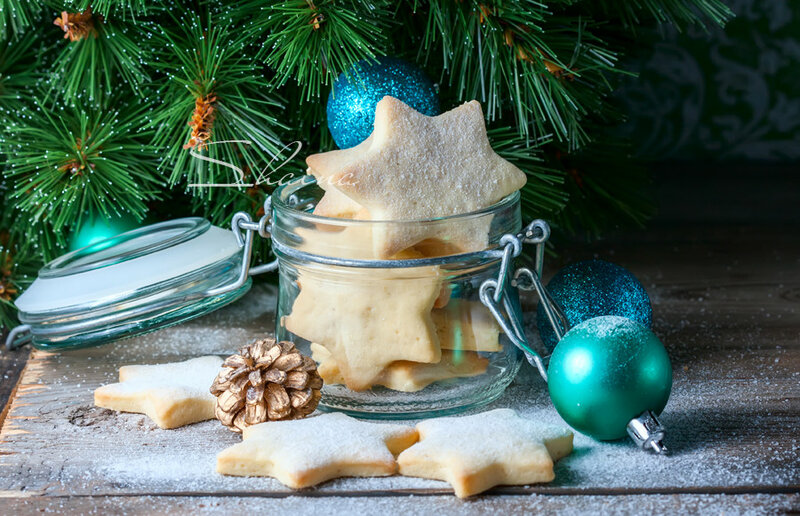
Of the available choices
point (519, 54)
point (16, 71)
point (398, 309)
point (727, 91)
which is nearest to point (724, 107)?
point (727, 91)

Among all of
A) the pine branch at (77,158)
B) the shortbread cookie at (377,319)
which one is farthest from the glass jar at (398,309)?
the pine branch at (77,158)

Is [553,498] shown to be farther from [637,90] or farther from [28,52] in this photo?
[637,90]

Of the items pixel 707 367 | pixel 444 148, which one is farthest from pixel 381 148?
pixel 707 367

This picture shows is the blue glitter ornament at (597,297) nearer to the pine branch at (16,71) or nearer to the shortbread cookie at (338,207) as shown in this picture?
the shortbread cookie at (338,207)

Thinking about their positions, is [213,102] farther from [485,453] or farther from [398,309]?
[485,453]

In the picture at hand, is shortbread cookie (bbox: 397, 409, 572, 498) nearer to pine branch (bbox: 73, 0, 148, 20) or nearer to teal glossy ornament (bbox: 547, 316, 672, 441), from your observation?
teal glossy ornament (bbox: 547, 316, 672, 441)
